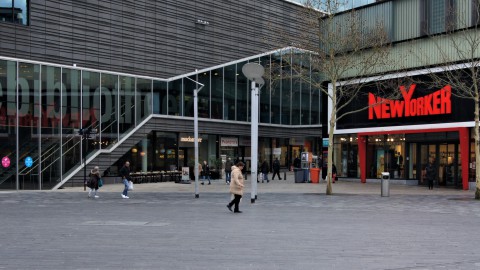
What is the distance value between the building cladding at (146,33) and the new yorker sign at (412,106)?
7.51 meters

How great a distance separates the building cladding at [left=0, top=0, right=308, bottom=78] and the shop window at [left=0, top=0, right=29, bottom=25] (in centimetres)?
34

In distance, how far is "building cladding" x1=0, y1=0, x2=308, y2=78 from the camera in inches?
1458

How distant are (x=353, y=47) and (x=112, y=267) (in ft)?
74.4

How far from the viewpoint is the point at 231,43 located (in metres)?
52.0

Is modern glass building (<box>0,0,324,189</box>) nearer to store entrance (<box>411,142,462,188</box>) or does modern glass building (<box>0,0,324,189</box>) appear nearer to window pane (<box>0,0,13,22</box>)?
window pane (<box>0,0,13,22</box>)

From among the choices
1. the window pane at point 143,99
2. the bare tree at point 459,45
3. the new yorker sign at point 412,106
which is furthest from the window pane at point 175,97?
the bare tree at point 459,45

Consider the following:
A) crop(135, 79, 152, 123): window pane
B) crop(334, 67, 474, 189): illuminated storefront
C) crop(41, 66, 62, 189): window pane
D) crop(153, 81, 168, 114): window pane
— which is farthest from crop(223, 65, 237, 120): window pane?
crop(41, 66, 62, 189): window pane

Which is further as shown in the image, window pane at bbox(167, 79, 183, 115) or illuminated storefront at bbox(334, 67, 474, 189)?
window pane at bbox(167, 79, 183, 115)

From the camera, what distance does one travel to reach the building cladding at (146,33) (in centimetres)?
3703

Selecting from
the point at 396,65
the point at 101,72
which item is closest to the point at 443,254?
the point at 396,65

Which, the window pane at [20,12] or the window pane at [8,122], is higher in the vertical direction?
the window pane at [20,12]

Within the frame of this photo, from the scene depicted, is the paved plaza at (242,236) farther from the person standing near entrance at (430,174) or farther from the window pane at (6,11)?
the window pane at (6,11)

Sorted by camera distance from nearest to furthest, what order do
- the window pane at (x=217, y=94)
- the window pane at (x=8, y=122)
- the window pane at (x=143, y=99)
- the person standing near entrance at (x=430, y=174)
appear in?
the person standing near entrance at (x=430, y=174) → the window pane at (x=8, y=122) → the window pane at (x=143, y=99) → the window pane at (x=217, y=94)

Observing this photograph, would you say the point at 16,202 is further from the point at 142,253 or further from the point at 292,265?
the point at 292,265
